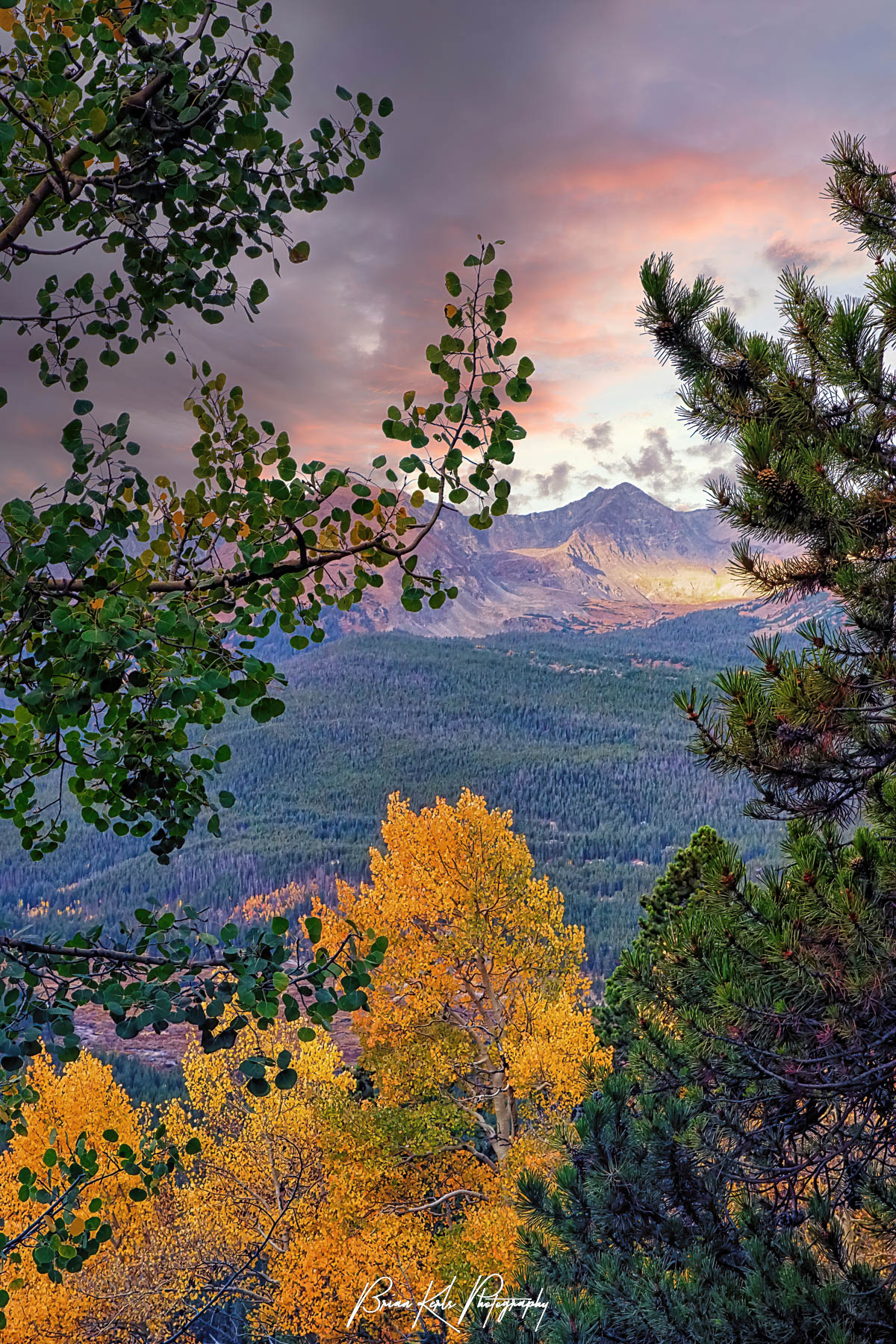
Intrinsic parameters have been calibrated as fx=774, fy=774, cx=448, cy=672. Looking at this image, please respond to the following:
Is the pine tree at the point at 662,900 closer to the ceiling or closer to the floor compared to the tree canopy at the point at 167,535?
closer to the floor

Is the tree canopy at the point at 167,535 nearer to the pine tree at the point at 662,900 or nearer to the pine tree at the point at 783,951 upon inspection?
the pine tree at the point at 783,951

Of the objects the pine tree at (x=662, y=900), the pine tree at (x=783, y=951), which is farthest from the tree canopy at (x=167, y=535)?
the pine tree at (x=662, y=900)

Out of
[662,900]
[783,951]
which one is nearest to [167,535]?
[783,951]

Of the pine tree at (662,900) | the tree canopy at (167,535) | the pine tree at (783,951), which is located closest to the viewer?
the tree canopy at (167,535)

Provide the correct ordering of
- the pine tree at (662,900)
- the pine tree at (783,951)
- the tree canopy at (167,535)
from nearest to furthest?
the tree canopy at (167,535)
the pine tree at (783,951)
the pine tree at (662,900)

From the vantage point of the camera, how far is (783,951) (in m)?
4.29

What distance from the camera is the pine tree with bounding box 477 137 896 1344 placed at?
14.3ft

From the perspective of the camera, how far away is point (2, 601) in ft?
5.91

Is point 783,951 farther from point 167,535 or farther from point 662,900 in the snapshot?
point 662,900

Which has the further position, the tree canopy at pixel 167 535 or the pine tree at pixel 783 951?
the pine tree at pixel 783 951

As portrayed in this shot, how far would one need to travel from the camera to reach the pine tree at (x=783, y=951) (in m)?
4.36

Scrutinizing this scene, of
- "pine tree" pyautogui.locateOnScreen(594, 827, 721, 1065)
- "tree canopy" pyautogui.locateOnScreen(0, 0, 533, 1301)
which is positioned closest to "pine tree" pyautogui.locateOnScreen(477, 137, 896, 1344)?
"tree canopy" pyautogui.locateOnScreen(0, 0, 533, 1301)

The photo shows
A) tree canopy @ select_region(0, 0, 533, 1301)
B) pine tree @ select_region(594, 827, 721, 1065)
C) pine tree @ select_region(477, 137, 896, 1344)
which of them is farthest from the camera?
pine tree @ select_region(594, 827, 721, 1065)

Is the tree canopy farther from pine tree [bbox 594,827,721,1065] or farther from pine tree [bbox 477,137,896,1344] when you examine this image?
pine tree [bbox 594,827,721,1065]
